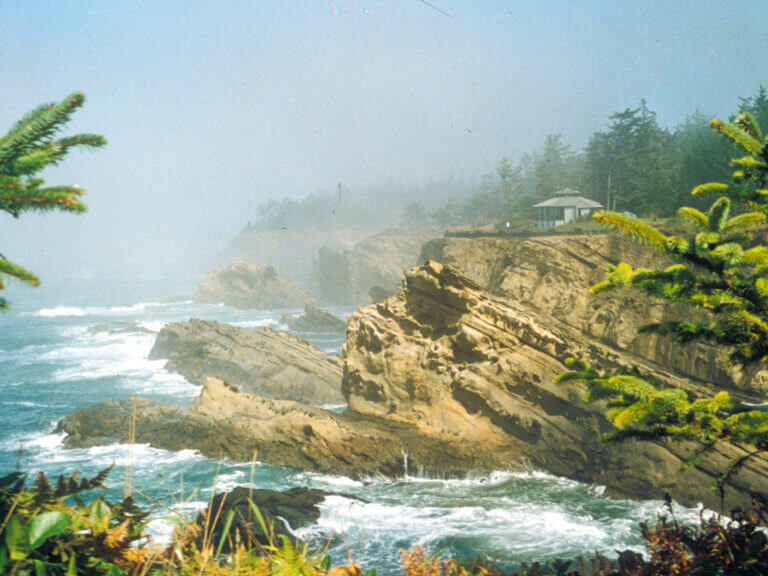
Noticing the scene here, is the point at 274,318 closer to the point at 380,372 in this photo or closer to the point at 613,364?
the point at 380,372

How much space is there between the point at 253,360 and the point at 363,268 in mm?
42306

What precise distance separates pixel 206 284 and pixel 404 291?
164 ft

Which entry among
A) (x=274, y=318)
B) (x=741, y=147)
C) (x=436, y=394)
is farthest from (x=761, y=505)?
(x=274, y=318)

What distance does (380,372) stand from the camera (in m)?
18.8

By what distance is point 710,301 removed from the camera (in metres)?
3.76

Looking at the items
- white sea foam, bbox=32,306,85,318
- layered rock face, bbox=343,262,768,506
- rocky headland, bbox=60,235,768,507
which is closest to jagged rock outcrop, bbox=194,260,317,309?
white sea foam, bbox=32,306,85,318

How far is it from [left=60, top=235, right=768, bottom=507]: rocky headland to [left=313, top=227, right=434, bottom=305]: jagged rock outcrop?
145 ft

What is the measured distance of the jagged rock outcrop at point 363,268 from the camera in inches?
2655

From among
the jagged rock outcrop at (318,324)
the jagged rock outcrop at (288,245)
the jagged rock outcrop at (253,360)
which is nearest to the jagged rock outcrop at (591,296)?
the jagged rock outcrop at (253,360)

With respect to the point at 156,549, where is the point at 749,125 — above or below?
above

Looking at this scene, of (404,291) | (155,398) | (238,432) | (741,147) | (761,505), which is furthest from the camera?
(155,398)

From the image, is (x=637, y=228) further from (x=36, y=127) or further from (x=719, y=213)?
(x=36, y=127)

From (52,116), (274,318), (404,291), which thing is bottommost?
(274,318)

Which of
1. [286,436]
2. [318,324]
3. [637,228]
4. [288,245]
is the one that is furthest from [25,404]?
[288,245]
